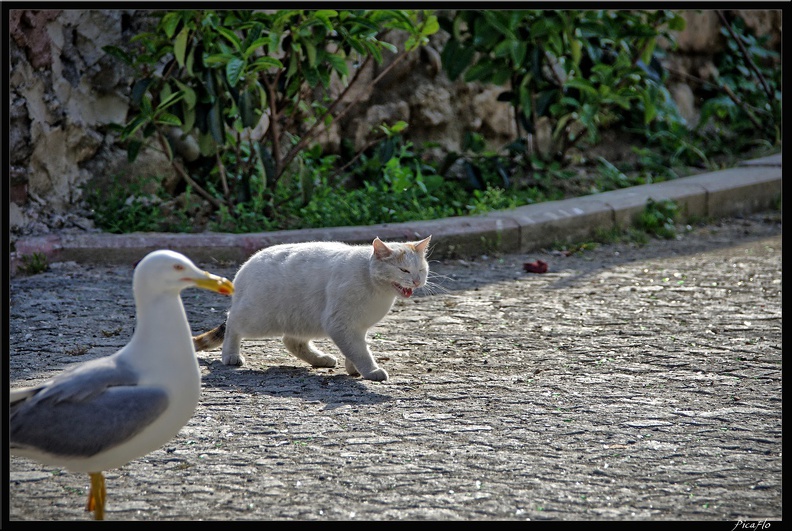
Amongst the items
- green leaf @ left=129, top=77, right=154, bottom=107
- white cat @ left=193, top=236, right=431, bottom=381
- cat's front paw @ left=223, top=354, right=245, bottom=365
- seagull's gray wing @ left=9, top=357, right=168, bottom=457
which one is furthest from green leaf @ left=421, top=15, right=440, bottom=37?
seagull's gray wing @ left=9, top=357, right=168, bottom=457

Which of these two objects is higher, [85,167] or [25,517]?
[85,167]

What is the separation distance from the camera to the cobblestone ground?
2979mm

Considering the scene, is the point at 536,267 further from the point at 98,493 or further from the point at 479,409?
the point at 98,493

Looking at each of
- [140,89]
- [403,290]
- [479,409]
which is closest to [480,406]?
[479,409]

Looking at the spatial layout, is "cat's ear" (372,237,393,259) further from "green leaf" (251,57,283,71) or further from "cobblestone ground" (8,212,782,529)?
"green leaf" (251,57,283,71)

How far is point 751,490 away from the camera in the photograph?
120 inches

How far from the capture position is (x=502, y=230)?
7191 millimetres

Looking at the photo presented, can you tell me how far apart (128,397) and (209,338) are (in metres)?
2.07

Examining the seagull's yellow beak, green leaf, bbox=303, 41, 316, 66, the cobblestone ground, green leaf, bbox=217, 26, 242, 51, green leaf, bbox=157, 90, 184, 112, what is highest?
green leaf, bbox=217, 26, 242, 51

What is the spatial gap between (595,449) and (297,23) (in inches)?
172

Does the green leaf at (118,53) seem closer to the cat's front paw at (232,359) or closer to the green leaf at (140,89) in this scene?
the green leaf at (140,89)

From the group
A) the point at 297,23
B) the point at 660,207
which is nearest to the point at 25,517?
the point at 297,23

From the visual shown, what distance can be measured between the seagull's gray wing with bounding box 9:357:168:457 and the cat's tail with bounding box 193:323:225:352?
1.99m

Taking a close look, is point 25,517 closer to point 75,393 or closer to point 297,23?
point 75,393
